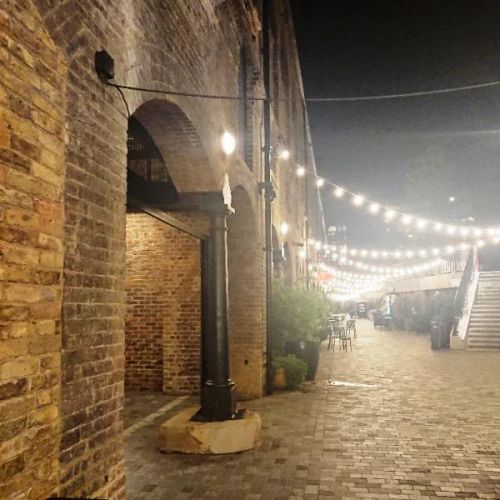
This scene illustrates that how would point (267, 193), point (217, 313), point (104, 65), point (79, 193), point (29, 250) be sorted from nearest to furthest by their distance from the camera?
point (29, 250), point (79, 193), point (104, 65), point (217, 313), point (267, 193)

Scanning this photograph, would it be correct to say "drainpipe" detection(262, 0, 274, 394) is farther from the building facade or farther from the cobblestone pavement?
the building facade

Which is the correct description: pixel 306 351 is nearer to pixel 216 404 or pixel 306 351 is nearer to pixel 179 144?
pixel 216 404

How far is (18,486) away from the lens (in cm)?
254

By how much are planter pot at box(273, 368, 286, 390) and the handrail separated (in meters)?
11.1

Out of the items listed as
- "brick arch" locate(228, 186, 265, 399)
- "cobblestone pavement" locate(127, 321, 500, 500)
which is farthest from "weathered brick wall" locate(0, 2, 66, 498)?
"brick arch" locate(228, 186, 265, 399)

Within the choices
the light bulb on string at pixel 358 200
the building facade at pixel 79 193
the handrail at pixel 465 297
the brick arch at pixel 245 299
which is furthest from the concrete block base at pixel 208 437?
the handrail at pixel 465 297

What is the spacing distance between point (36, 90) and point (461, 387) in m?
9.84

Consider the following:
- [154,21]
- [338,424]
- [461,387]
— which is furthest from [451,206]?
[154,21]

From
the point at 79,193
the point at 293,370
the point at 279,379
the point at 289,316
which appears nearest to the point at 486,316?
the point at 289,316

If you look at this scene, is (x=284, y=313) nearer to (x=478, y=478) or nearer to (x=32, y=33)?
(x=478, y=478)

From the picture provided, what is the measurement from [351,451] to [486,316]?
53.1ft

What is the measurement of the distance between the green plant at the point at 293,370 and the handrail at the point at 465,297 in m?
10.9

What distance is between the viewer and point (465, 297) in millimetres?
22594

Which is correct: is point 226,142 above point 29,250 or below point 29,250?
above
